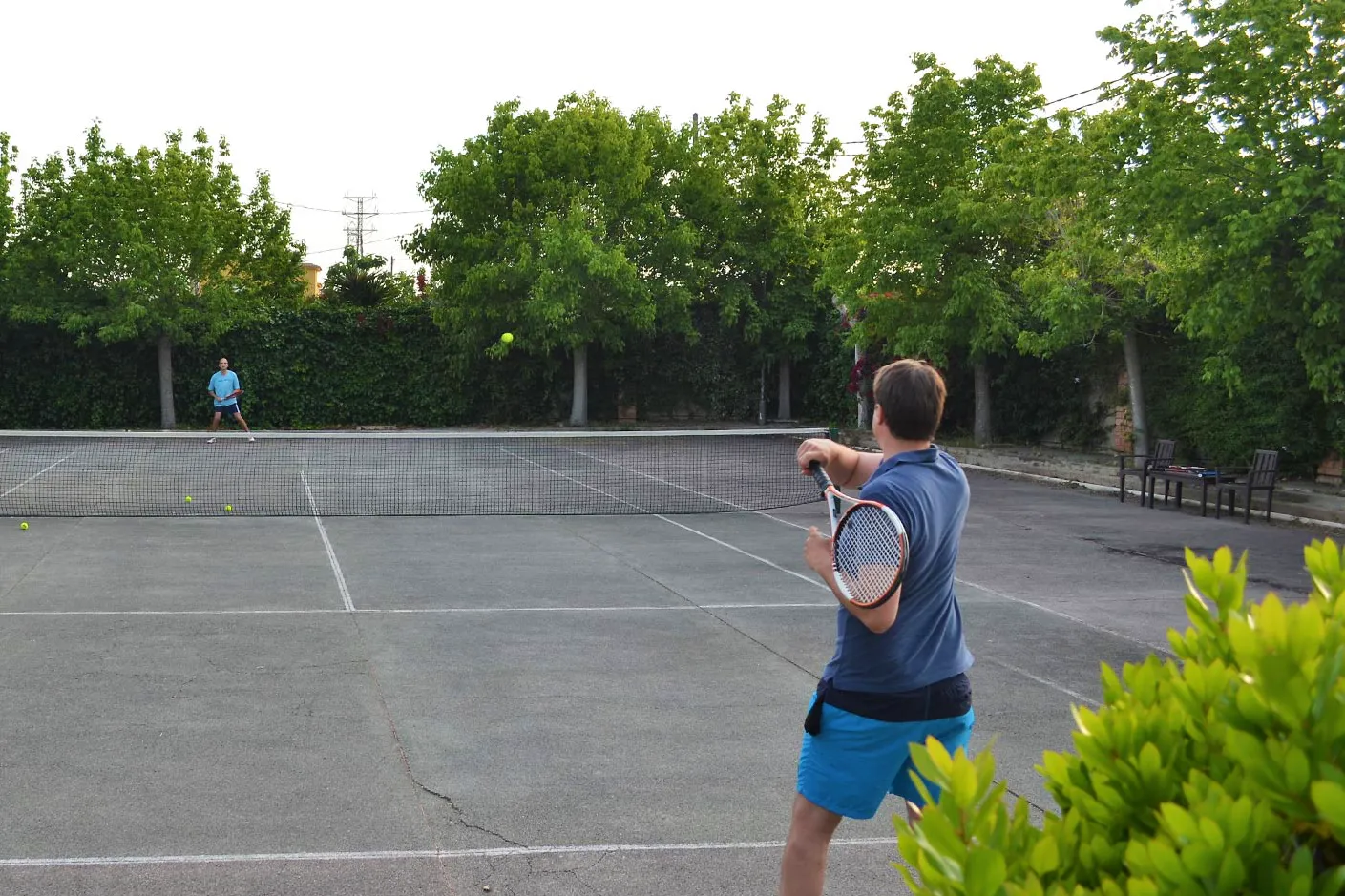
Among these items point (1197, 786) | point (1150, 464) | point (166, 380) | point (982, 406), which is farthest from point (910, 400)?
point (166, 380)

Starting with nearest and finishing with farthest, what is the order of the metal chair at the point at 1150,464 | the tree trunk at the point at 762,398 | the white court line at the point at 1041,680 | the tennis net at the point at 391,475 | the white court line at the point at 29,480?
the white court line at the point at 1041,680, the tennis net at the point at 391,475, the white court line at the point at 29,480, the metal chair at the point at 1150,464, the tree trunk at the point at 762,398

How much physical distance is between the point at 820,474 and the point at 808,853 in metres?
1.24

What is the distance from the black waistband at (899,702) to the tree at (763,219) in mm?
32816

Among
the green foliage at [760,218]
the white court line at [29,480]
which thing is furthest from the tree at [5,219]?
the green foliage at [760,218]

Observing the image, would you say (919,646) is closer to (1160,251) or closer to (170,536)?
(170,536)

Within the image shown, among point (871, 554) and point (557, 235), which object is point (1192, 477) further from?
point (557, 235)

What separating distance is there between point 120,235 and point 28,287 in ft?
9.85

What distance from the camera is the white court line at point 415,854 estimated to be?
516cm

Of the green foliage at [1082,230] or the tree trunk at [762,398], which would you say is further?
the tree trunk at [762,398]

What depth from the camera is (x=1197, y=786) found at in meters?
1.67

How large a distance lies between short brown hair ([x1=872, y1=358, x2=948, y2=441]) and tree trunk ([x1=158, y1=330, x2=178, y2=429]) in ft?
109

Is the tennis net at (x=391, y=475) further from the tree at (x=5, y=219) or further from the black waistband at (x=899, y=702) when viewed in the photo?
the black waistband at (x=899, y=702)

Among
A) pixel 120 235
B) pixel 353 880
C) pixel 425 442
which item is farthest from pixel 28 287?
pixel 353 880

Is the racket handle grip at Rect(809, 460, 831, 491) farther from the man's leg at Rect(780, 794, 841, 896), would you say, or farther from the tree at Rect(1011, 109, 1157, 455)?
the tree at Rect(1011, 109, 1157, 455)
